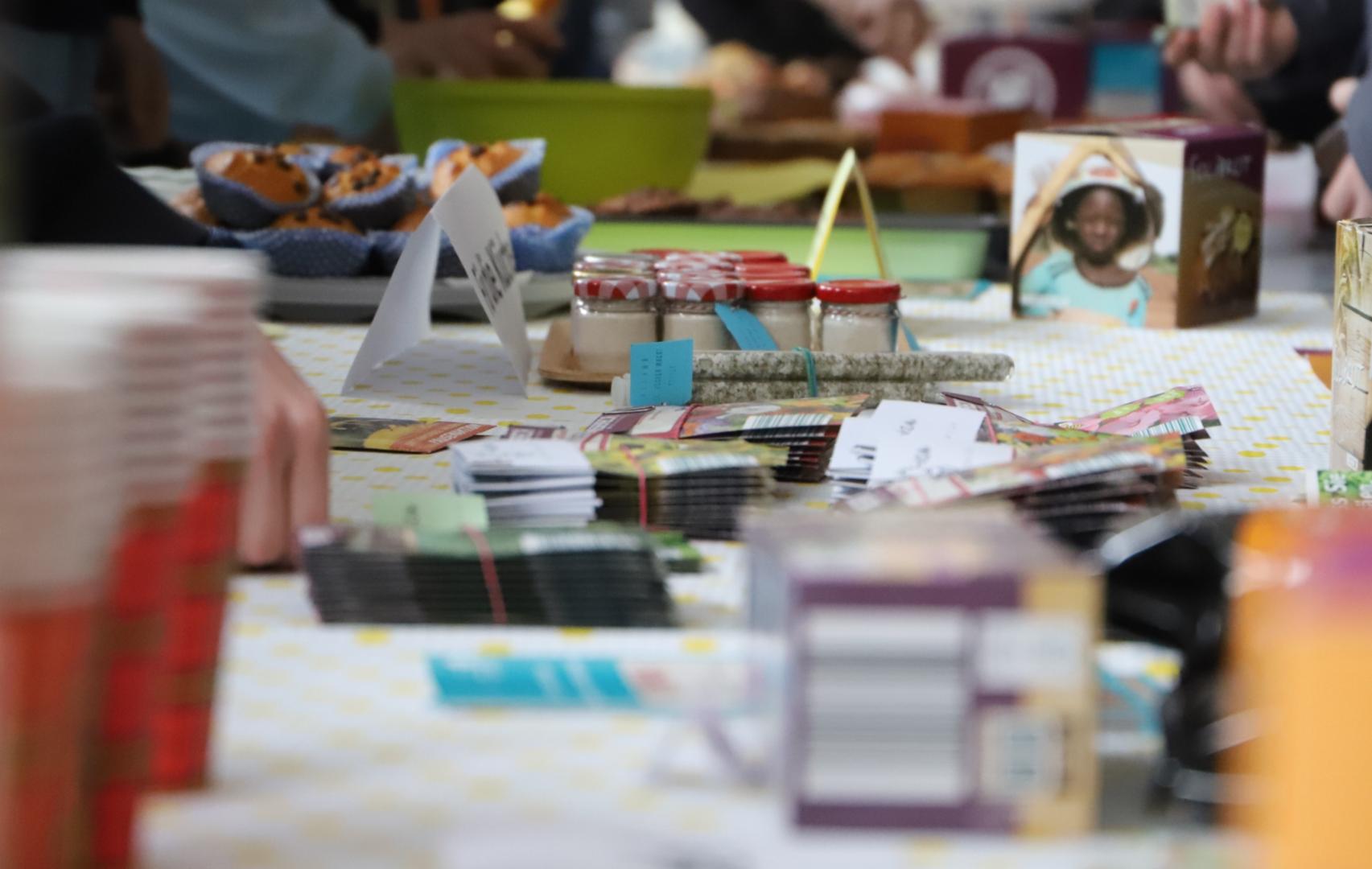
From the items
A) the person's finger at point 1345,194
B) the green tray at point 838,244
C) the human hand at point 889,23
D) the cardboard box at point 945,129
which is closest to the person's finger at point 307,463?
the green tray at point 838,244

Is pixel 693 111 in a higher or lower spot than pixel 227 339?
higher

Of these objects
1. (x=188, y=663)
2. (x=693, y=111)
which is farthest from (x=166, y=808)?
(x=693, y=111)

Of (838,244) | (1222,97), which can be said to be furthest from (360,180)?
(1222,97)

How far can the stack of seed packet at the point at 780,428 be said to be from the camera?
4.70ft

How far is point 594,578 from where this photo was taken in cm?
104

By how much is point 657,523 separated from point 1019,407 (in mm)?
716

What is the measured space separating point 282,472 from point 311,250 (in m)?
1.27

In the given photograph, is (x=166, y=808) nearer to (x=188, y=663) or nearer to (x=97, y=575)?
(x=188, y=663)

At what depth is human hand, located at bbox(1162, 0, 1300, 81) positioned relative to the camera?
3.24 m

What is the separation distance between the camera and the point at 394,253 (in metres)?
2.36

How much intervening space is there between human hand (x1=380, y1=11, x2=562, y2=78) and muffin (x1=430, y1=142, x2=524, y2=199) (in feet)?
4.53

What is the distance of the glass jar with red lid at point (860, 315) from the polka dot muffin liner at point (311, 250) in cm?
80

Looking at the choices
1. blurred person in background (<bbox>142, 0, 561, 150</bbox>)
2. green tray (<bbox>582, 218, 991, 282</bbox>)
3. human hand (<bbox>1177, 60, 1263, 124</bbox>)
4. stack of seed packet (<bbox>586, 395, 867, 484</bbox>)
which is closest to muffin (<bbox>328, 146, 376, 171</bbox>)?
green tray (<bbox>582, 218, 991, 282</bbox>)

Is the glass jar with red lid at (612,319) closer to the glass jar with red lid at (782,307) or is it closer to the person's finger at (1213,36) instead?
the glass jar with red lid at (782,307)
